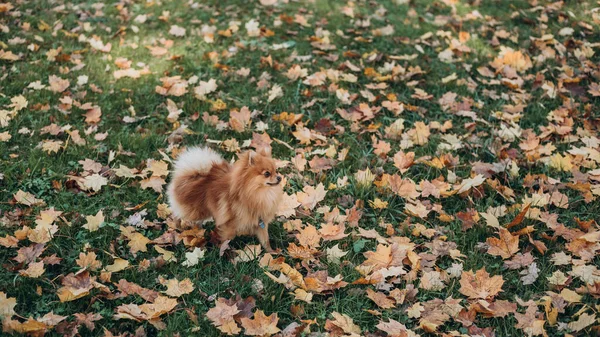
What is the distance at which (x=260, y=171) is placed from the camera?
284cm

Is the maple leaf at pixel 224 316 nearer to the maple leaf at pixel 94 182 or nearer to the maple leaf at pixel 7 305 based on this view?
the maple leaf at pixel 7 305

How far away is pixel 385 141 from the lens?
4.21m

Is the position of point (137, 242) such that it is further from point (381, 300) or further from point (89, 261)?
point (381, 300)

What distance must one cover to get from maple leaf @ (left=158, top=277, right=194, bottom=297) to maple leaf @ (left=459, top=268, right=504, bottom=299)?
1444 millimetres

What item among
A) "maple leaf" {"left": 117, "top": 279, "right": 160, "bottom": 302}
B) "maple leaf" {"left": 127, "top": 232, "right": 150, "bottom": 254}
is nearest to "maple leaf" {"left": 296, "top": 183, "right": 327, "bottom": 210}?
"maple leaf" {"left": 127, "top": 232, "right": 150, "bottom": 254}

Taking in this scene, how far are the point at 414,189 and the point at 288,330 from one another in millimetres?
1456

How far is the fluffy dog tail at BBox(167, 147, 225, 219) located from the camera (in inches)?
124

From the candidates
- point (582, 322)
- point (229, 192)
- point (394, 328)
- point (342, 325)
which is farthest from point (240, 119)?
point (582, 322)

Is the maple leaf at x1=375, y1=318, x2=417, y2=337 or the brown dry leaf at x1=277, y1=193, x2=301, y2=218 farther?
the brown dry leaf at x1=277, y1=193, x2=301, y2=218

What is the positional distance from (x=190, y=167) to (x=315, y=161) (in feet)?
3.54

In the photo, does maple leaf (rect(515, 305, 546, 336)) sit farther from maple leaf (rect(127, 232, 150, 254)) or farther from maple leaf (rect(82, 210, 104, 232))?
maple leaf (rect(82, 210, 104, 232))

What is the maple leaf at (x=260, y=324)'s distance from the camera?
2.55 metres

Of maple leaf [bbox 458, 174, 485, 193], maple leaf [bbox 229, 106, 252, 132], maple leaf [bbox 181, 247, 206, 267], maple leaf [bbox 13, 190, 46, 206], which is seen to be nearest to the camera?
maple leaf [bbox 181, 247, 206, 267]

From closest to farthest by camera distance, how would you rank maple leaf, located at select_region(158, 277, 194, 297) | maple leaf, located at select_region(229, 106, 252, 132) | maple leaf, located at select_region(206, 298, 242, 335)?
maple leaf, located at select_region(206, 298, 242, 335) → maple leaf, located at select_region(158, 277, 194, 297) → maple leaf, located at select_region(229, 106, 252, 132)
